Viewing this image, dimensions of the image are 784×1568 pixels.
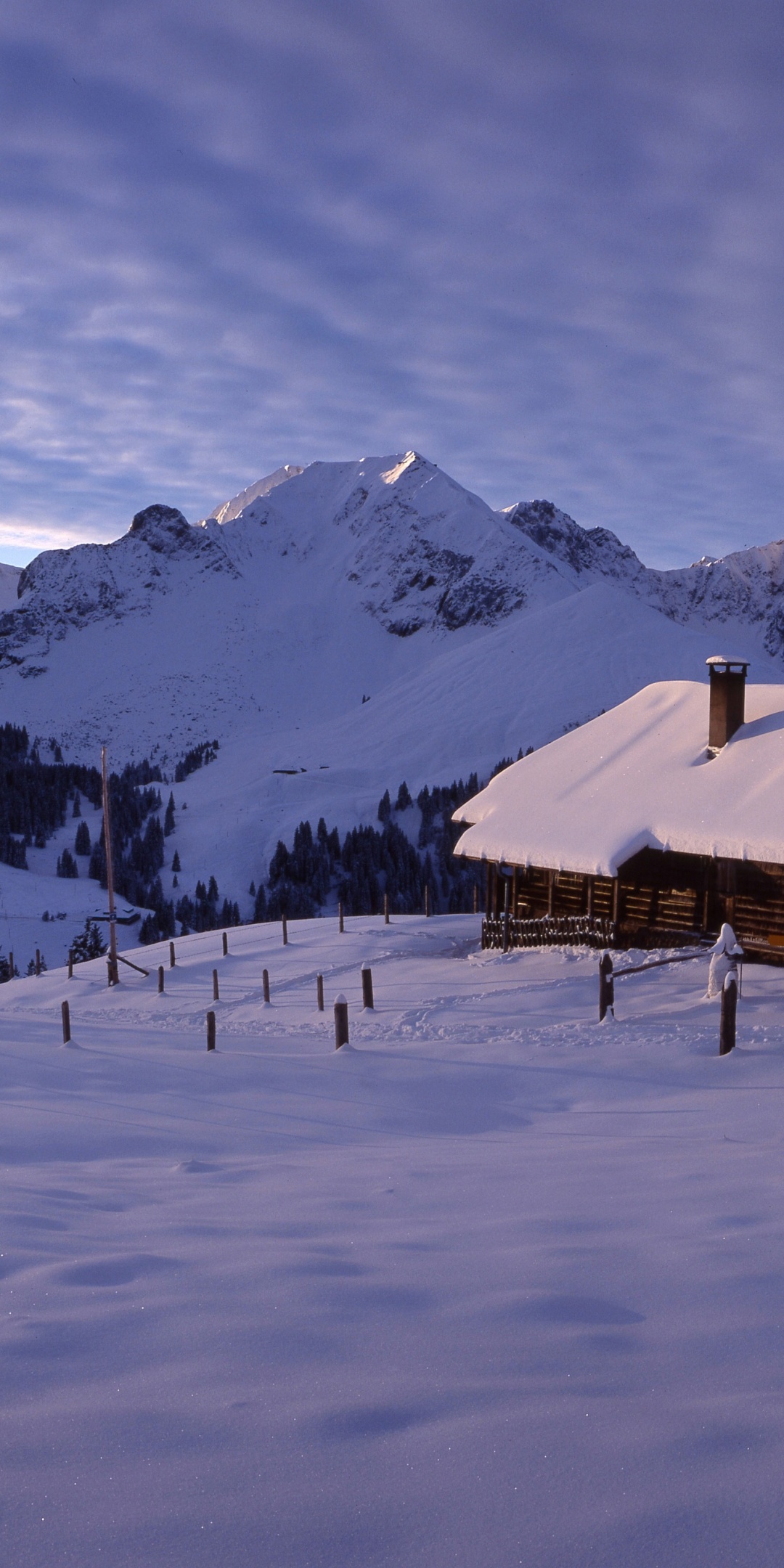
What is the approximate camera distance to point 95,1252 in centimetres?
498

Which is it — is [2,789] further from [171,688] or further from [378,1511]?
[378,1511]

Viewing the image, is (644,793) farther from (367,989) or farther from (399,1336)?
(399,1336)

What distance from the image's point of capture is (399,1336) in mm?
3801

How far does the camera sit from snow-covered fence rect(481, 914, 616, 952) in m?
21.4

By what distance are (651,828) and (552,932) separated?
4549 mm

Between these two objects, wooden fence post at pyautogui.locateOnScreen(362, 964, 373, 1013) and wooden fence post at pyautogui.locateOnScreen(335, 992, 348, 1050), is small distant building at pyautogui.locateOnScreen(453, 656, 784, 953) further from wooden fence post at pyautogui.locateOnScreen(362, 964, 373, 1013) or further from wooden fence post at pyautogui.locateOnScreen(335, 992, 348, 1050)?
wooden fence post at pyautogui.locateOnScreen(335, 992, 348, 1050)

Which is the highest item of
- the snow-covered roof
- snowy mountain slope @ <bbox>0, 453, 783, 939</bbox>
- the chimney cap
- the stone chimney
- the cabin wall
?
snowy mountain slope @ <bbox>0, 453, 783, 939</bbox>

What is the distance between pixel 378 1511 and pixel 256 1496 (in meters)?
0.37

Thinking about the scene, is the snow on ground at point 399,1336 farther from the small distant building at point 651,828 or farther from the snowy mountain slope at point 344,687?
the snowy mountain slope at point 344,687

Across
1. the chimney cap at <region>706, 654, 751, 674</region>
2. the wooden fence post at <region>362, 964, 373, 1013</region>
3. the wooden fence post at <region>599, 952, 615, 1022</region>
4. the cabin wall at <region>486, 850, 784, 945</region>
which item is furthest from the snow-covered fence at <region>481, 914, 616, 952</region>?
the wooden fence post at <region>599, 952, 615, 1022</region>

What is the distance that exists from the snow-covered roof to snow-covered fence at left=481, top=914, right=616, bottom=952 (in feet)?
6.69

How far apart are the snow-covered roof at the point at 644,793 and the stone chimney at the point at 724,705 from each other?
0.30 meters

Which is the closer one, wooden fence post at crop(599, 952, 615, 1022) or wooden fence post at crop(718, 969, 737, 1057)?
wooden fence post at crop(718, 969, 737, 1057)

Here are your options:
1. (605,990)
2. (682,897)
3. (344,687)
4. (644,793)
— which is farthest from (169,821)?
(344,687)
